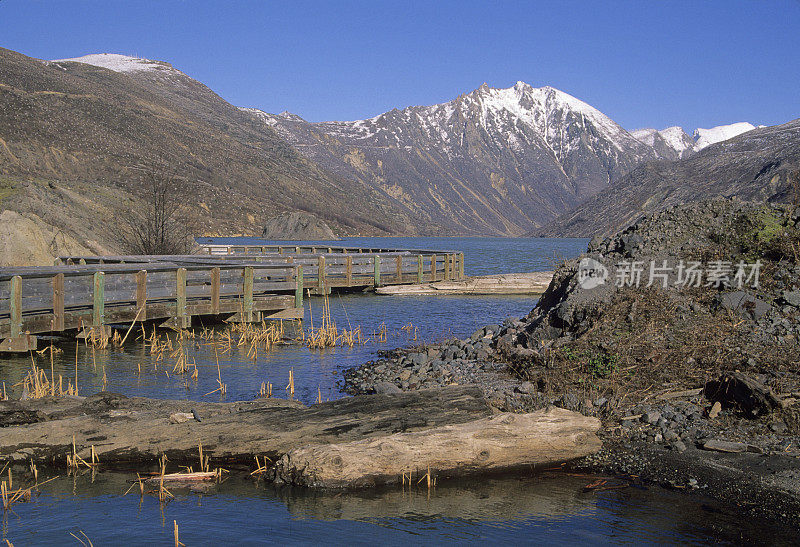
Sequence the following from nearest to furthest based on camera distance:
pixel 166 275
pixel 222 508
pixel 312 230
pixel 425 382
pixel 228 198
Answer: pixel 222 508 → pixel 425 382 → pixel 166 275 → pixel 312 230 → pixel 228 198

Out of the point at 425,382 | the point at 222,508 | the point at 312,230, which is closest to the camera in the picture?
the point at 222,508

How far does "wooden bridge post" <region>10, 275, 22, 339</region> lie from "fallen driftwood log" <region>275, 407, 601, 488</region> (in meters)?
10.1

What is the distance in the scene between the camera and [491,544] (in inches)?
242

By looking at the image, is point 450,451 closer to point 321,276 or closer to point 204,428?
point 204,428

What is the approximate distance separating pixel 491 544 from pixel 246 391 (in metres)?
6.99

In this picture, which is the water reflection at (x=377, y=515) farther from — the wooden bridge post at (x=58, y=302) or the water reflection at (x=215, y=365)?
the wooden bridge post at (x=58, y=302)

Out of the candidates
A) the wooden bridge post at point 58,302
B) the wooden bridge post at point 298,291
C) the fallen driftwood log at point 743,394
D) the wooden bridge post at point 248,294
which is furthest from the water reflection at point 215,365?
the fallen driftwood log at point 743,394

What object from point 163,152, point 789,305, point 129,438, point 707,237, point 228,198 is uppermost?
point 163,152

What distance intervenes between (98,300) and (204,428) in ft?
33.0

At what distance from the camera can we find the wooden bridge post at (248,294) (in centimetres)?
2019

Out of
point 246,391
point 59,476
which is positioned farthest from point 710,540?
point 246,391

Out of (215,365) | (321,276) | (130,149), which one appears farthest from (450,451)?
(130,149)

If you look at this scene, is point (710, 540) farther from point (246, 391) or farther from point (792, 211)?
point (792, 211)

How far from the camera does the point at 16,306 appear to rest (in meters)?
14.6
